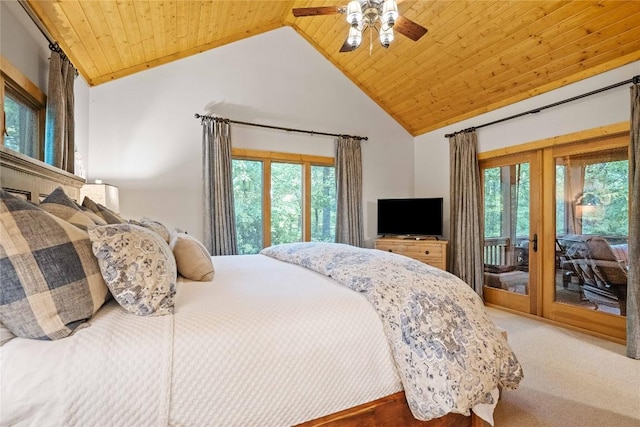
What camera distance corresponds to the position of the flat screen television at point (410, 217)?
13.9 ft

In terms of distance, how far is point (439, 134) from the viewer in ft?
15.3

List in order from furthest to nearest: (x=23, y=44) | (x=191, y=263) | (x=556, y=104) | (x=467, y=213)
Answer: (x=467, y=213) → (x=556, y=104) → (x=23, y=44) → (x=191, y=263)

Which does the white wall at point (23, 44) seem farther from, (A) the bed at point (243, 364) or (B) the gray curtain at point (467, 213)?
(B) the gray curtain at point (467, 213)

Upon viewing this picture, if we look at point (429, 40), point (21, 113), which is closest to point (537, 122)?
point (429, 40)

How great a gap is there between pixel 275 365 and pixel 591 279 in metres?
3.52

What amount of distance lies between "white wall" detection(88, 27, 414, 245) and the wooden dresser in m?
0.50

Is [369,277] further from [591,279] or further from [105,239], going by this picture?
[591,279]

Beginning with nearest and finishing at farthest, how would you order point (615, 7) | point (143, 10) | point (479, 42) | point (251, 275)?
point (251, 275)
point (615, 7)
point (143, 10)
point (479, 42)

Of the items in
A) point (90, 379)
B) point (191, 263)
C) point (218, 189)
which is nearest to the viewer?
point (90, 379)

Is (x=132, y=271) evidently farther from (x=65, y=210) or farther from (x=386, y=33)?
(x=386, y=33)

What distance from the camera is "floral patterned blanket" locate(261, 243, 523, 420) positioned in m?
1.16

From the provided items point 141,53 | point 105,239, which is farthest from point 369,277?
point 141,53

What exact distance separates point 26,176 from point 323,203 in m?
3.36

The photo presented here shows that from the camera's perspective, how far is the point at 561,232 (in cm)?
324
